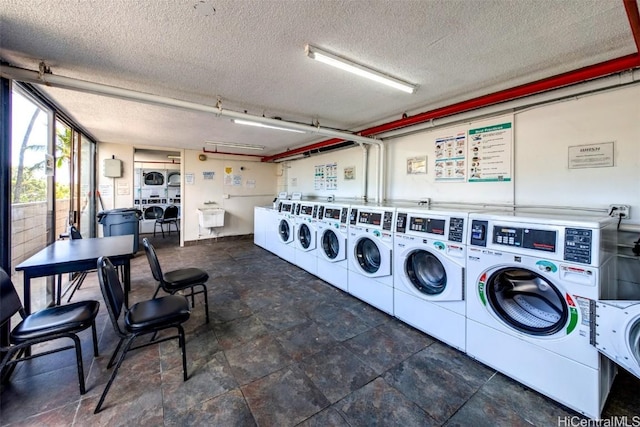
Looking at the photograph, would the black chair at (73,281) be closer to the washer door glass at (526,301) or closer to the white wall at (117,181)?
the white wall at (117,181)

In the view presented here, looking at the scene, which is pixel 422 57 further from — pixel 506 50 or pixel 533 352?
pixel 533 352

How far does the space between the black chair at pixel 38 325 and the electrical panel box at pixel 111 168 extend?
430 centimetres

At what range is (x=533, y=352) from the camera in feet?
5.54

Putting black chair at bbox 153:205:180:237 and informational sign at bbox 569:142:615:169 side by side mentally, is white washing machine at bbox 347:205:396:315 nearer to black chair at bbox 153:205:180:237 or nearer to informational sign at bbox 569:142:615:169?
informational sign at bbox 569:142:615:169

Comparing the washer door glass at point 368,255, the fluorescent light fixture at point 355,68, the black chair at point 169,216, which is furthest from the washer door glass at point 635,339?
the black chair at point 169,216

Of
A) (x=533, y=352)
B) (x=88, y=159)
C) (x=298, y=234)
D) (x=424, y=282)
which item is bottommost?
(x=533, y=352)

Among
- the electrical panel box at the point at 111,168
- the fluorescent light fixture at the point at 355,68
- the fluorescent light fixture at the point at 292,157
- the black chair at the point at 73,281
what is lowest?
the black chair at the point at 73,281

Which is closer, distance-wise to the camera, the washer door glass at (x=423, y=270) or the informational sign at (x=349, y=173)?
the washer door glass at (x=423, y=270)

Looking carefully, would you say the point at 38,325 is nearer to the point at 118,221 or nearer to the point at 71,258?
the point at 71,258

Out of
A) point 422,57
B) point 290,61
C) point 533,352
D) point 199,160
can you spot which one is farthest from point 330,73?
point 199,160

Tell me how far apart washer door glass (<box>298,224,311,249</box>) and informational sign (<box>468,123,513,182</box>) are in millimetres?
2374

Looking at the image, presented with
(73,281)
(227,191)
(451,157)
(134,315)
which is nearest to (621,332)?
(451,157)

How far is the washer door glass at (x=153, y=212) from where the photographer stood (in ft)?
24.2

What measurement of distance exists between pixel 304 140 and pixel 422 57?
3.27m
